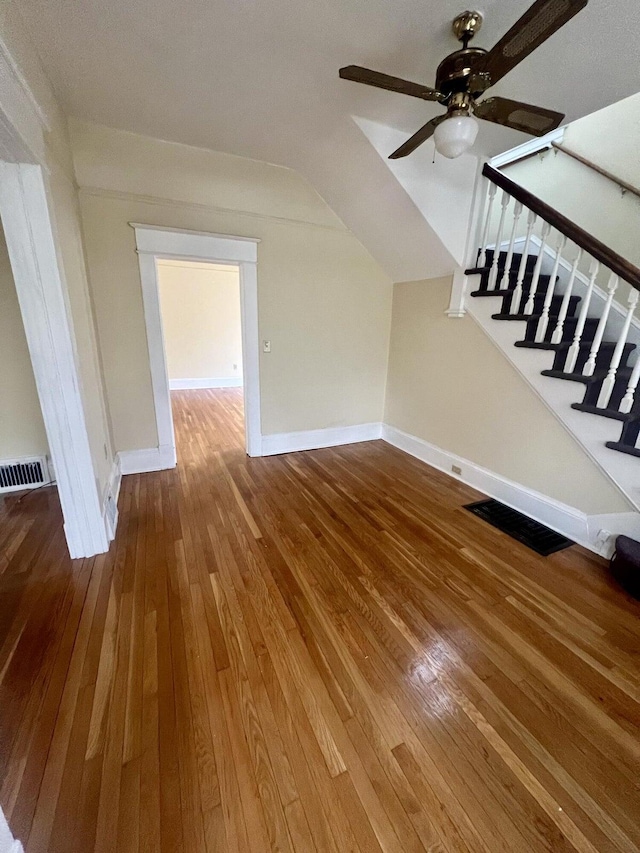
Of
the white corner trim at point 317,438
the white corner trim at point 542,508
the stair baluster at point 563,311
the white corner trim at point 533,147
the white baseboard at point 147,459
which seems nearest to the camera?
the white corner trim at point 542,508

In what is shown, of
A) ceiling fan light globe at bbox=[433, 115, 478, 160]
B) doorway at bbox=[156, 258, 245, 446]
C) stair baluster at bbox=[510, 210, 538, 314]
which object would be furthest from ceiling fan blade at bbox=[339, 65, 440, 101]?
doorway at bbox=[156, 258, 245, 446]

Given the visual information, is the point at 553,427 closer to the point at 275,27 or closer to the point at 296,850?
the point at 296,850

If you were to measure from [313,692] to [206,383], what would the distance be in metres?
7.23

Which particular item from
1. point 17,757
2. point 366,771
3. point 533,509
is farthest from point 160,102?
point 533,509

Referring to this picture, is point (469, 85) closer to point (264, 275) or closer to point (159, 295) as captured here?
point (264, 275)

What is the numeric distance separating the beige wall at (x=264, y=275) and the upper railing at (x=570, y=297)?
4.65 feet

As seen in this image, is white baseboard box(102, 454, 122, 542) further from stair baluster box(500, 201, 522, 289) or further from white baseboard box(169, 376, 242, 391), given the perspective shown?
white baseboard box(169, 376, 242, 391)

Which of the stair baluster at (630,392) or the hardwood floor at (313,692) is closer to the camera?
the hardwood floor at (313,692)

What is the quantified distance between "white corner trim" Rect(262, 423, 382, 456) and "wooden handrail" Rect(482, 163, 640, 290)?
2.53 m

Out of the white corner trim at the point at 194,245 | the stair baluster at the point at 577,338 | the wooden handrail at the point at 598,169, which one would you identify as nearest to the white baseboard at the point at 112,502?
the white corner trim at the point at 194,245

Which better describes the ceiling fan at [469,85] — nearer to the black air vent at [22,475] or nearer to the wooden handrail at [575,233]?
the wooden handrail at [575,233]

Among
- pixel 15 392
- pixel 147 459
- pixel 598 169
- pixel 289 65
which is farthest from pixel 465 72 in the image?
pixel 15 392

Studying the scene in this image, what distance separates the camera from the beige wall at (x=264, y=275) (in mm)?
2547

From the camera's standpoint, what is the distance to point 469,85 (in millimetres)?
1345
